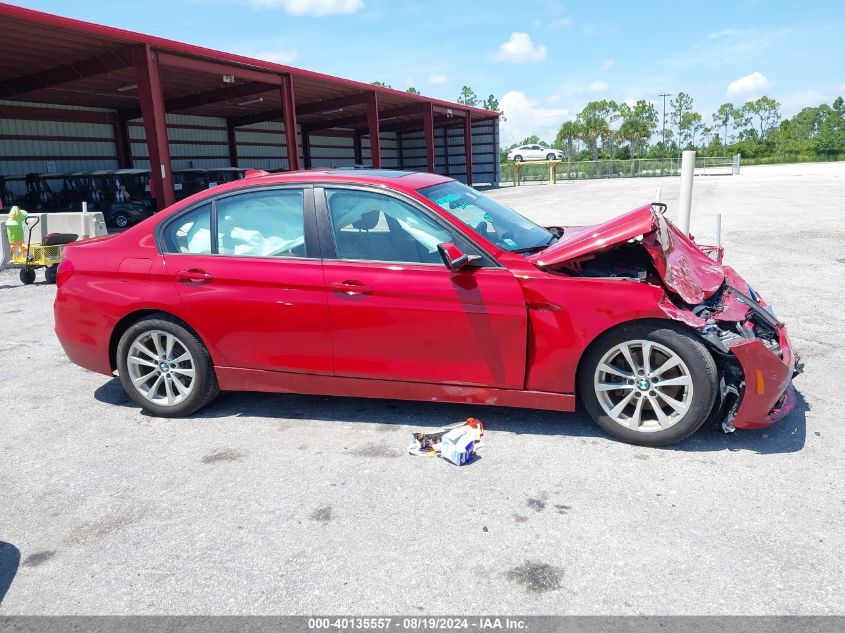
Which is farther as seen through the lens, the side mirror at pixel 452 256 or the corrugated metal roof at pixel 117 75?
the corrugated metal roof at pixel 117 75

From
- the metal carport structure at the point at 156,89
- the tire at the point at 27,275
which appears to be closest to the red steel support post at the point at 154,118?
the metal carport structure at the point at 156,89

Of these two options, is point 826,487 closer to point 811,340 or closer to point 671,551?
point 671,551

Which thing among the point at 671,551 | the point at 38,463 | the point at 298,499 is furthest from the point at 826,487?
the point at 38,463

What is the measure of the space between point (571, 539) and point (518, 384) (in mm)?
1140

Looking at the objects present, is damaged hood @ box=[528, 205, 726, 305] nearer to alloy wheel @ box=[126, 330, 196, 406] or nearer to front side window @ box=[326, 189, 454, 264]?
front side window @ box=[326, 189, 454, 264]

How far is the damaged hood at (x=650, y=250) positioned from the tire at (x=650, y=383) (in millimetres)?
293

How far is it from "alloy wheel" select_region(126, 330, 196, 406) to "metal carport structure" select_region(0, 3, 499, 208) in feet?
38.8

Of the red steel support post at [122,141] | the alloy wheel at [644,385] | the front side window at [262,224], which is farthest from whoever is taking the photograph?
the red steel support post at [122,141]

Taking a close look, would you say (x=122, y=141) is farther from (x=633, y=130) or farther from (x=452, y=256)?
(x=633, y=130)

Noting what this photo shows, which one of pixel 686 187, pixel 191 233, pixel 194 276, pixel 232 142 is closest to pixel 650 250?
pixel 194 276

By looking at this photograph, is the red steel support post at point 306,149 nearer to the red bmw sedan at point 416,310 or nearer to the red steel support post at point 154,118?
the red steel support post at point 154,118

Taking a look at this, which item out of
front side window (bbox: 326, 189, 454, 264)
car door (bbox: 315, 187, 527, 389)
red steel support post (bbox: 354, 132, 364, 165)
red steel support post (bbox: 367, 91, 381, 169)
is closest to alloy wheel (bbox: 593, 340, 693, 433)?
car door (bbox: 315, 187, 527, 389)

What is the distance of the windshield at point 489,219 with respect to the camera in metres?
Answer: 4.16

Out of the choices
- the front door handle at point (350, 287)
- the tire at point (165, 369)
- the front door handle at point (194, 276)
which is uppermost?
the front door handle at point (194, 276)
